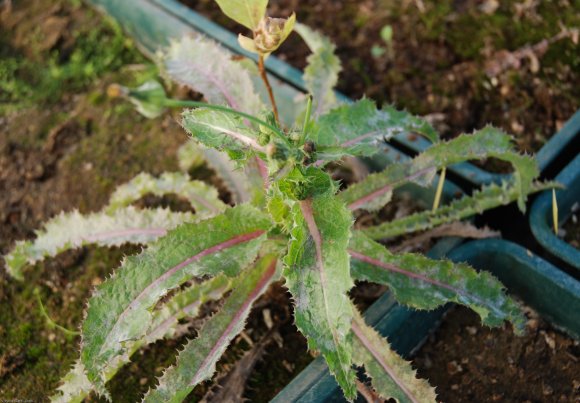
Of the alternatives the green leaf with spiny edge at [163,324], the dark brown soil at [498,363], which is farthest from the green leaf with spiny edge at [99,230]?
the dark brown soil at [498,363]

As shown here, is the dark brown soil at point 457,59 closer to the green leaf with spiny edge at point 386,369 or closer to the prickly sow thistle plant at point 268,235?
the prickly sow thistle plant at point 268,235

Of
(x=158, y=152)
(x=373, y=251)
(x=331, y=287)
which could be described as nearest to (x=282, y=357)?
(x=373, y=251)

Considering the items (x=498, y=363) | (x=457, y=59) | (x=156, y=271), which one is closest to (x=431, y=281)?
(x=498, y=363)

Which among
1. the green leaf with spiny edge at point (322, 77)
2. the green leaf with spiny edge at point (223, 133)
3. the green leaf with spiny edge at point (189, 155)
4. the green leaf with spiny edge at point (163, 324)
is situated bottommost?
the green leaf with spiny edge at point (163, 324)

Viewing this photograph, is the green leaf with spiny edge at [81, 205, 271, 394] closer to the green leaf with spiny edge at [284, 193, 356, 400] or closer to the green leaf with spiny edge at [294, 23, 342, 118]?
the green leaf with spiny edge at [284, 193, 356, 400]

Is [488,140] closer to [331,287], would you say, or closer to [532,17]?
[331,287]

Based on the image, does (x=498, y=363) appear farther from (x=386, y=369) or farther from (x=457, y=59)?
(x=457, y=59)
